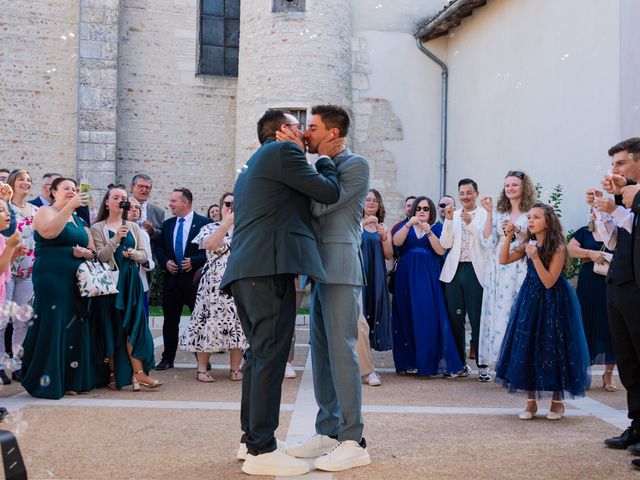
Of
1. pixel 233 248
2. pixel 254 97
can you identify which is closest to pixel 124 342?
pixel 233 248

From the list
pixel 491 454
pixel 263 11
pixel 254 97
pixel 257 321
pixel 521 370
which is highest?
pixel 263 11

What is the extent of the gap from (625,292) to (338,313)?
69.6 inches

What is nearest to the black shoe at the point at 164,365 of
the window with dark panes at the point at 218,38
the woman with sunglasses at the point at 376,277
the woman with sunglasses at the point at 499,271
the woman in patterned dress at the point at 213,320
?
the woman in patterned dress at the point at 213,320

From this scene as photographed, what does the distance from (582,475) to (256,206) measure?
89.4 inches

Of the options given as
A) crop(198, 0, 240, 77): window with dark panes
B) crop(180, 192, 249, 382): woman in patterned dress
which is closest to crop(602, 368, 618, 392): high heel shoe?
crop(180, 192, 249, 382): woman in patterned dress

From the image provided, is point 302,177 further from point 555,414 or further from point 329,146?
point 555,414

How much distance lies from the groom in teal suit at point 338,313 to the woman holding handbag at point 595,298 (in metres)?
3.56

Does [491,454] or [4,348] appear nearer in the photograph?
[491,454]

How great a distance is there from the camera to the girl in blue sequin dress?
17.6ft

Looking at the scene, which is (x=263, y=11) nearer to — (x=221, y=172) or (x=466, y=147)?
(x=221, y=172)

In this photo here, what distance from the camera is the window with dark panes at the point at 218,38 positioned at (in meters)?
18.2

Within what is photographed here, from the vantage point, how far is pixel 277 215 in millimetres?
4004

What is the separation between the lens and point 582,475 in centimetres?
Answer: 396

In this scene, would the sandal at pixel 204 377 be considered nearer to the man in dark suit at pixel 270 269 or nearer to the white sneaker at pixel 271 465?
the man in dark suit at pixel 270 269
